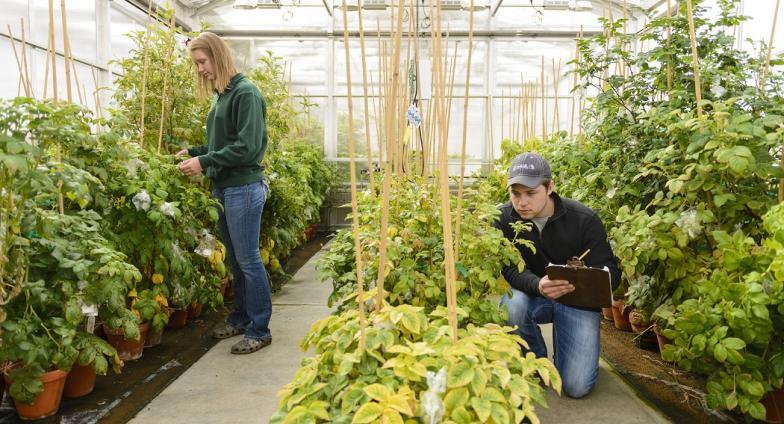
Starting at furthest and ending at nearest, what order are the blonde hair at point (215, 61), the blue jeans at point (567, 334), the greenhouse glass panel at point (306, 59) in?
the greenhouse glass panel at point (306, 59)
the blonde hair at point (215, 61)
the blue jeans at point (567, 334)

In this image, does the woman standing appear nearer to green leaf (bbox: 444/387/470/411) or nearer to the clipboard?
the clipboard

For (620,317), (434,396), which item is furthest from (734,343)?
(620,317)

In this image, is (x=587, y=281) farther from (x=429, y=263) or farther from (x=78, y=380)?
(x=78, y=380)

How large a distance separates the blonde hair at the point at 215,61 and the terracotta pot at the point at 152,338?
1113 mm

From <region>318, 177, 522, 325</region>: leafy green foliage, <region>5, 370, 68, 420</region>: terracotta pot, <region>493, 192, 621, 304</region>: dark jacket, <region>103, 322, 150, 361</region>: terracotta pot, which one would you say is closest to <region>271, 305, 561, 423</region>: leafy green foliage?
<region>318, 177, 522, 325</region>: leafy green foliage

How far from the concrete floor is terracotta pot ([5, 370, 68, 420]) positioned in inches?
10.8

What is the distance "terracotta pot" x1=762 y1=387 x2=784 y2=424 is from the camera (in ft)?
6.15

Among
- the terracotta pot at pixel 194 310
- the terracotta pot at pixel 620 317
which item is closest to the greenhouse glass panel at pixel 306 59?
the terracotta pot at pixel 194 310

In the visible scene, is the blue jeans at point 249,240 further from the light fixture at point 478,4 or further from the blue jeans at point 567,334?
the light fixture at point 478,4

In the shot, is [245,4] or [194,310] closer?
[194,310]

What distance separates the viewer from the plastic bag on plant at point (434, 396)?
109cm

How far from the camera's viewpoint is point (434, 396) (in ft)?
3.61

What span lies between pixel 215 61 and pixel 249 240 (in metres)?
0.77

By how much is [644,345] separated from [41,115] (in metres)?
2.62
